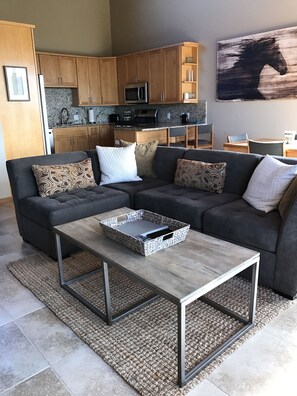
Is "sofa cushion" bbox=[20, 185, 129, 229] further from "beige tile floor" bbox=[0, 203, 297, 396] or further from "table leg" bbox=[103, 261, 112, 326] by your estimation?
"table leg" bbox=[103, 261, 112, 326]

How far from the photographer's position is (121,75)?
717 centimetres

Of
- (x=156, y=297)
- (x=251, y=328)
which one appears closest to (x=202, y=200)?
(x=156, y=297)

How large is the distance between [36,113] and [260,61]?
346 centimetres

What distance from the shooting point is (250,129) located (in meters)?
5.31

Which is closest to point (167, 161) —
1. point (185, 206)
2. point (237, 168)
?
point (237, 168)

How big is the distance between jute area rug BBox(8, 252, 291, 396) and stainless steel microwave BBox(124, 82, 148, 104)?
4.76 m

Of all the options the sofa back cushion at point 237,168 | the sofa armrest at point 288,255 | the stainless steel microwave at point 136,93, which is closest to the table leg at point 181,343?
the sofa armrest at point 288,255

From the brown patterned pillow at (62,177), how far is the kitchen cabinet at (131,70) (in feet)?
12.2

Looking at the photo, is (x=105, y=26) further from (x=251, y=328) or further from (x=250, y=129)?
(x=251, y=328)

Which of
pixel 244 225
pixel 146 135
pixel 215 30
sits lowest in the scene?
pixel 244 225

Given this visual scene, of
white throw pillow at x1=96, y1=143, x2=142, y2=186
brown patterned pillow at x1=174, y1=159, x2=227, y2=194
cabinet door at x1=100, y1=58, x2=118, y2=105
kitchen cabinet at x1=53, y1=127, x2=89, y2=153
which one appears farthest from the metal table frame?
cabinet door at x1=100, y1=58, x2=118, y2=105

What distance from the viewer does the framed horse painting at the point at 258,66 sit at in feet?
15.1

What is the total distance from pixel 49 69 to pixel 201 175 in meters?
4.60

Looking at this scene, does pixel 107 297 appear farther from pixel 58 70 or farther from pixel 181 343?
pixel 58 70
